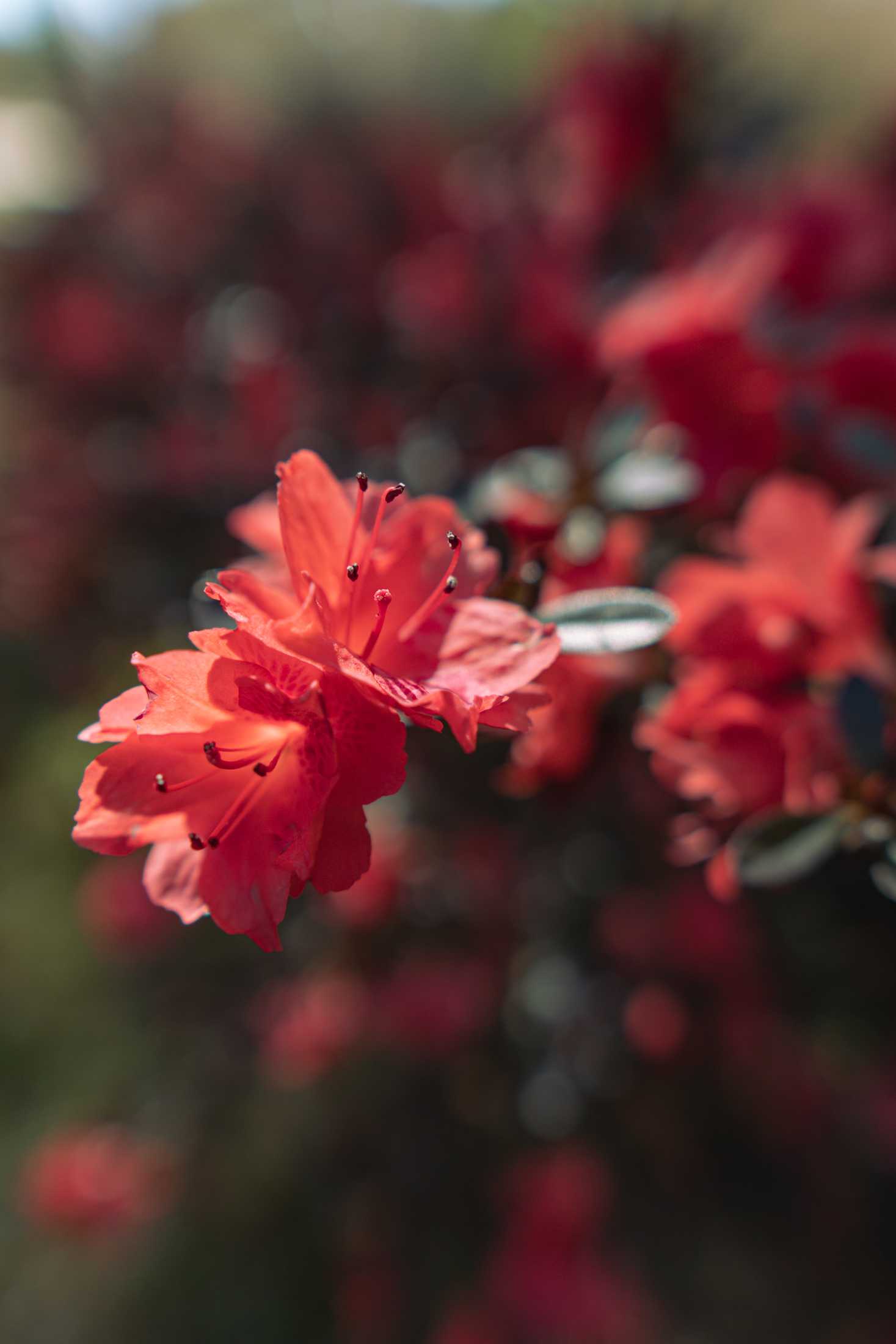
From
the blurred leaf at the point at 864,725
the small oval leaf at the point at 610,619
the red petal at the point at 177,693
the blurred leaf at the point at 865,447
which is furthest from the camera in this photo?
the blurred leaf at the point at 865,447

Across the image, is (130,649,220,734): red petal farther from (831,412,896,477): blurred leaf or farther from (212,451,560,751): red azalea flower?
(831,412,896,477): blurred leaf

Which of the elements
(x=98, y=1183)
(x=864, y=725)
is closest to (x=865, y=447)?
(x=864, y=725)

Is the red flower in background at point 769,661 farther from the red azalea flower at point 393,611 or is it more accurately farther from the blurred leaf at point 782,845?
the red azalea flower at point 393,611

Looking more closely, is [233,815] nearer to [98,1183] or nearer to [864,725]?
[864,725]

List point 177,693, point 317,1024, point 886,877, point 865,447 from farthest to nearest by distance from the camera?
point 317,1024
point 865,447
point 886,877
point 177,693

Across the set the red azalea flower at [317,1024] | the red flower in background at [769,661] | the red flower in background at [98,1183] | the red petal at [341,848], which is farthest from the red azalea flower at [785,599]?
the red flower in background at [98,1183]

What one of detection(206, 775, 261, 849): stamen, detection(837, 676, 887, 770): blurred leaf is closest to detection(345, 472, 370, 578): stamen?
detection(206, 775, 261, 849): stamen
